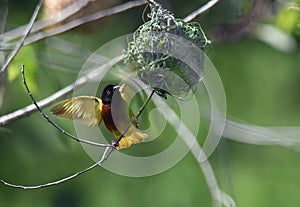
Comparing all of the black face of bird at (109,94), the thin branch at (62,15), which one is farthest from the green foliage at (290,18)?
the black face of bird at (109,94)

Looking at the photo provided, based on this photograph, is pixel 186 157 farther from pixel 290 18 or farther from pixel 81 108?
pixel 81 108

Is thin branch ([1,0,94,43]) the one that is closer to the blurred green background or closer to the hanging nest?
the hanging nest

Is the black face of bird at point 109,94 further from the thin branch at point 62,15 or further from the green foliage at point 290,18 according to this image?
the thin branch at point 62,15

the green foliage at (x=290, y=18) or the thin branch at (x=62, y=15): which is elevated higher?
the thin branch at (x=62, y=15)

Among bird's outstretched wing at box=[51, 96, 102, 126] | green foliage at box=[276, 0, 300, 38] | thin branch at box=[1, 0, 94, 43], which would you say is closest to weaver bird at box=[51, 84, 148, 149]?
bird's outstretched wing at box=[51, 96, 102, 126]

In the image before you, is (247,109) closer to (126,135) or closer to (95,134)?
(95,134)

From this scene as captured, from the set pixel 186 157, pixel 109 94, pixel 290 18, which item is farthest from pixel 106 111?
pixel 186 157
